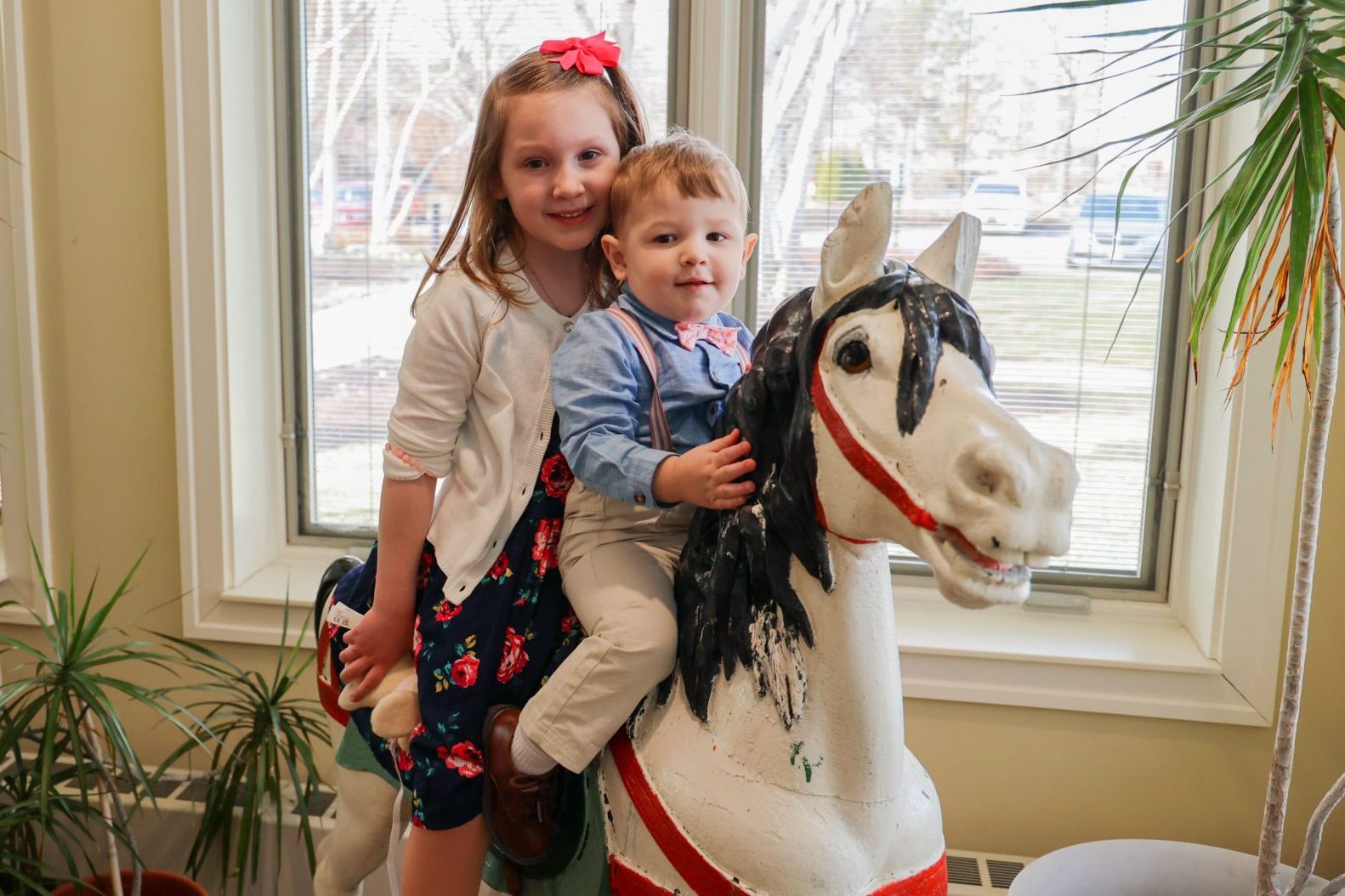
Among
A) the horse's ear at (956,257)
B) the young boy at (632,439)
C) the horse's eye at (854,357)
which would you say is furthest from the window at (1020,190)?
the horse's eye at (854,357)

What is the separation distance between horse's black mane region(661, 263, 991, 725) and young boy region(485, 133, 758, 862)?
0.16 feet

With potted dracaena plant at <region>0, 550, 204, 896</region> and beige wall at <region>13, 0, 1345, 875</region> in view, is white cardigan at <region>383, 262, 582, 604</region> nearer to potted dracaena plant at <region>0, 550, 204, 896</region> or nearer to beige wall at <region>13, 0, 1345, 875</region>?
potted dracaena plant at <region>0, 550, 204, 896</region>

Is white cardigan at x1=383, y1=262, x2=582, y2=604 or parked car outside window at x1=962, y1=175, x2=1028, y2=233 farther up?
parked car outside window at x1=962, y1=175, x2=1028, y2=233

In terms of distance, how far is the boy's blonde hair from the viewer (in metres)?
1.03

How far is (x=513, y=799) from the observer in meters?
1.05

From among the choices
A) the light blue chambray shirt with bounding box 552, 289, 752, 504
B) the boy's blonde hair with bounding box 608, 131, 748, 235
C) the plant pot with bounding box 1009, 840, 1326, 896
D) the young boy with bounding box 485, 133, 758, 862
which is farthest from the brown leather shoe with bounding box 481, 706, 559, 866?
the plant pot with bounding box 1009, 840, 1326, 896

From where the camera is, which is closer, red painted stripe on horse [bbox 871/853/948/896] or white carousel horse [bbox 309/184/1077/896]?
white carousel horse [bbox 309/184/1077/896]

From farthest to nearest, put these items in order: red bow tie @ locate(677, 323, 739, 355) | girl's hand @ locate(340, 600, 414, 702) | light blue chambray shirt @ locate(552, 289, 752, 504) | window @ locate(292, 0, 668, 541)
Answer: window @ locate(292, 0, 668, 541), girl's hand @ locate(340, 600, 414, 702), red bow tie @ locate(677, 323, 739, 355), light blue chambray shirt @ locate(552, 289, 752, 504)

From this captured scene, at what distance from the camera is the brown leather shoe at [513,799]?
1.04 m

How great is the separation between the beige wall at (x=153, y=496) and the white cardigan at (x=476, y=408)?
1.16m

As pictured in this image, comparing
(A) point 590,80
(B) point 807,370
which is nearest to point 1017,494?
(B) point 807,370

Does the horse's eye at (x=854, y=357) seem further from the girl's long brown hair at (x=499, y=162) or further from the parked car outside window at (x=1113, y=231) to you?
the parked car outside window at (x=1113, y=231)

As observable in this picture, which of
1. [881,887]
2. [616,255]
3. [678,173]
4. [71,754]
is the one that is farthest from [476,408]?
[71,754]

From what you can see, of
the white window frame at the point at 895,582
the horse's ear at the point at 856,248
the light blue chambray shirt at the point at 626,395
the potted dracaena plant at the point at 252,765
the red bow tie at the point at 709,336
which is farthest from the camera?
the white window frame at the point at 895,582
